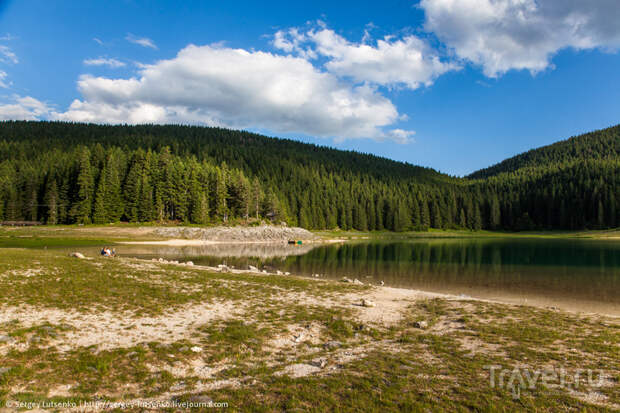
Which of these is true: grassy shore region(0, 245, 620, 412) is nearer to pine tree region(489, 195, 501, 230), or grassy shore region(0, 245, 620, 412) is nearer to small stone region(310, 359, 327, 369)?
small stone region(310, 359, 327, 369)

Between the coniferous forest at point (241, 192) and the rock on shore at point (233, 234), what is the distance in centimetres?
1821

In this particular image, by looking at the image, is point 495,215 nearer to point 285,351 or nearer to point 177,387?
point 285,351

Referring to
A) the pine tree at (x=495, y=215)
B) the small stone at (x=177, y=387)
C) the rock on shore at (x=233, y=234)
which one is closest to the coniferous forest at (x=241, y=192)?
the pine tree at (x=495, y=215)

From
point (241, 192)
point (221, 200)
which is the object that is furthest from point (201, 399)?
point (241, 192)

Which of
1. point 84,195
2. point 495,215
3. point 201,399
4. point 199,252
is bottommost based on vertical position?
point 199,252

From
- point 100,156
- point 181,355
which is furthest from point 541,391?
point 100,156

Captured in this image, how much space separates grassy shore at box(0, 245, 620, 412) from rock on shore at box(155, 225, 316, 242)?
193 feet

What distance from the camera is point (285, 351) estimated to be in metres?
10.4

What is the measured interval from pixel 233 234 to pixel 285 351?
2851 inches

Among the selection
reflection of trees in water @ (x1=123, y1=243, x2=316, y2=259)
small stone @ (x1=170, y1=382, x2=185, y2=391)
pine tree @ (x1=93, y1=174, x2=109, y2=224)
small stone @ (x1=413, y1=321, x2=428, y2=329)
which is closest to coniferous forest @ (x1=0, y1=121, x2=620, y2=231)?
pine tree @ (x1=93, y1=174, x2=109, y2=224)

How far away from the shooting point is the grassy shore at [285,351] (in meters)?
7.05

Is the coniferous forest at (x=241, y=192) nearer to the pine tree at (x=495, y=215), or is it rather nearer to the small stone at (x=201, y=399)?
the pine tree at (x=495, y=215)

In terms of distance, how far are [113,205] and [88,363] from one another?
91545mm

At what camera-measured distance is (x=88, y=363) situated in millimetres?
8508
